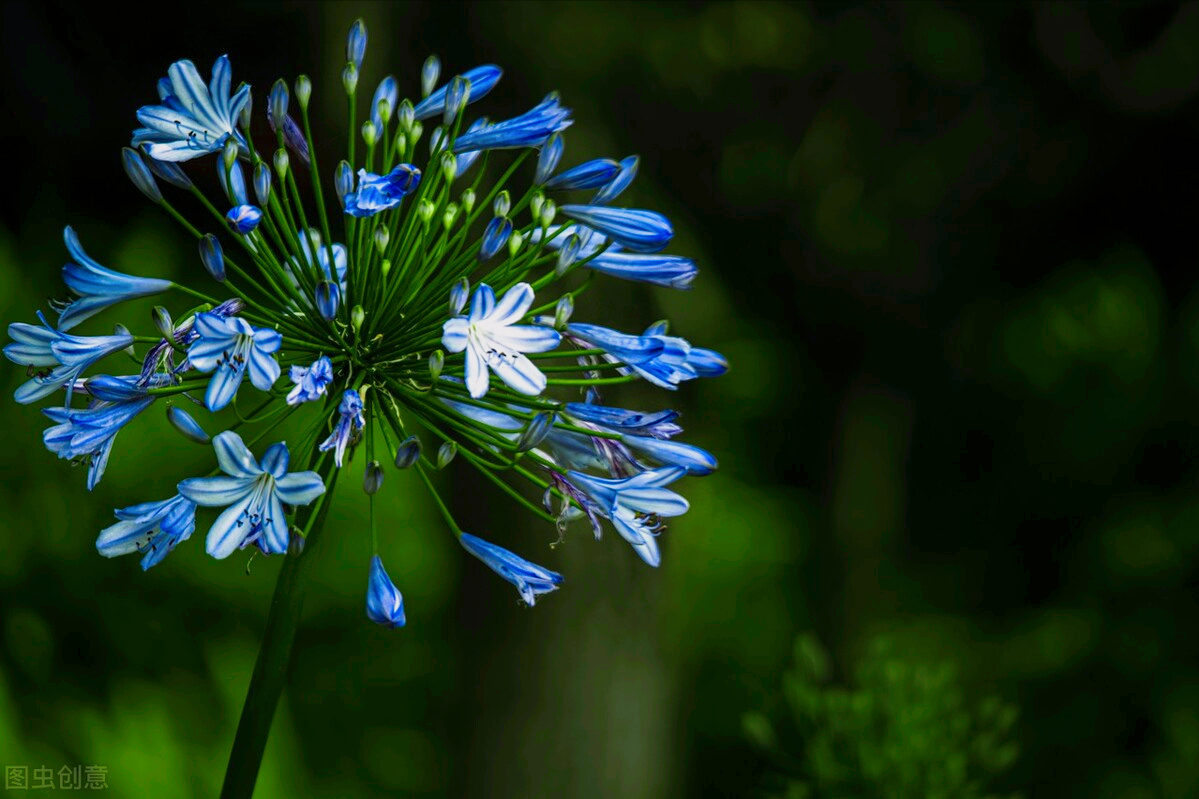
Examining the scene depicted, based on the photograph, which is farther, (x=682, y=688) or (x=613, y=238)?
(x=682, y=688)

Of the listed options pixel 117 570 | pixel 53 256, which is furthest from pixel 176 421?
pixel 53 256

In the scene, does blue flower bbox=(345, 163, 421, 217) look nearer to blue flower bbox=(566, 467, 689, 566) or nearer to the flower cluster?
the flower cluster

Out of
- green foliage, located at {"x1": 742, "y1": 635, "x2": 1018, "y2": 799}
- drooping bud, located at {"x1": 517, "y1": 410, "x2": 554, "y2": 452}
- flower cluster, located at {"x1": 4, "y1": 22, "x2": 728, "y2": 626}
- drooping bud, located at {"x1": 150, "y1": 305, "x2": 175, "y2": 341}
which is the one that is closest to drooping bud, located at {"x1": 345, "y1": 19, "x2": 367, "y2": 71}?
flower cluster, located at {"x1": 4, "y1": 22, "x2": 728, "y2": 626}

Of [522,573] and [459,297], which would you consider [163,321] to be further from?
[522,573]

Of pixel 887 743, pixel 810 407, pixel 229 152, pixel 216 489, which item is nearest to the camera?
pixel 216 489

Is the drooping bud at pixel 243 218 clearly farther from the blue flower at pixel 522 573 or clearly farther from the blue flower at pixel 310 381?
the blue flower at pixel 522 573

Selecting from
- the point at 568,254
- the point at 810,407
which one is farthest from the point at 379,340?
the point at 810,407

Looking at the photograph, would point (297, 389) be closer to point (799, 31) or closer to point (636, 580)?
point (636, 580)
